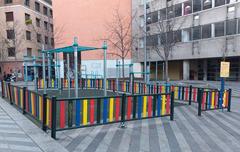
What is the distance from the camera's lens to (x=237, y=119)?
7.94 m

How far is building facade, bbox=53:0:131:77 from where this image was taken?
34844 mm

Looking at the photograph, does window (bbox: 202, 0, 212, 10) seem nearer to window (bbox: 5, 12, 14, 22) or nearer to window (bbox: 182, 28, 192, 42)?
window (bbox: 182, 28, 192, 42)

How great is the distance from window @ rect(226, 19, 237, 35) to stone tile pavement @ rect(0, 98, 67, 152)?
21197 millimetres

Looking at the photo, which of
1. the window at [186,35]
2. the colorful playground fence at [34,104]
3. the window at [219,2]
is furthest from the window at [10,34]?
the colorful playground fence at [34,104]

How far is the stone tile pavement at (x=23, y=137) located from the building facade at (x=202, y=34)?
49.7ft

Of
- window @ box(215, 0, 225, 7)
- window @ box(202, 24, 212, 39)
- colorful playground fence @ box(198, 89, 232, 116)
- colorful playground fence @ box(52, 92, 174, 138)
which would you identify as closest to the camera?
colorful playground fence @ box(52, 92, 174, 138)

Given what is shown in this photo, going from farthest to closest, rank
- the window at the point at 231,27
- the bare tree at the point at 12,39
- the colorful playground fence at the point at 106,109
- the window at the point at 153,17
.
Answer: the bare tree at the point at 12,39 < the window at the point at 153,17 < the window at the point at 231,27 < the colorful playground fence at the point at 106,109

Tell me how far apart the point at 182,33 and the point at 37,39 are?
2676cm

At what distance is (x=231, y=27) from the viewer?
72.6 feet

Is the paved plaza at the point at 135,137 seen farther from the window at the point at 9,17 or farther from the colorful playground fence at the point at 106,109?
the window at the point at 9,17

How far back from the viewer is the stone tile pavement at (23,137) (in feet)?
16.2

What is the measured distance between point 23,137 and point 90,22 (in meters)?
31.8

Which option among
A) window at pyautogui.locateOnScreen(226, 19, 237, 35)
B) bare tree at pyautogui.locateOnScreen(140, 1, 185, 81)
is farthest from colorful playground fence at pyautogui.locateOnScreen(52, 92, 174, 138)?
window at pyautogui.locateOnScreen(226, 19, 237, 35)

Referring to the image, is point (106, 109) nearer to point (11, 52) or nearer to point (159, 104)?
point (159, 104)
